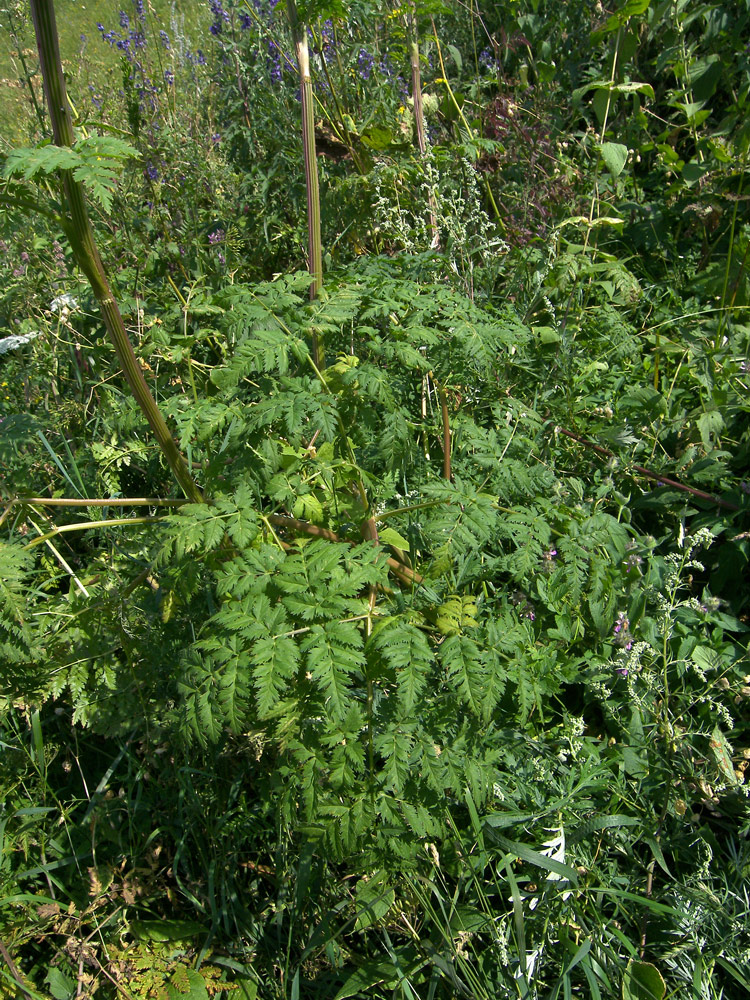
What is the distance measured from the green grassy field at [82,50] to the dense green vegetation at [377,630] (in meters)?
1.26

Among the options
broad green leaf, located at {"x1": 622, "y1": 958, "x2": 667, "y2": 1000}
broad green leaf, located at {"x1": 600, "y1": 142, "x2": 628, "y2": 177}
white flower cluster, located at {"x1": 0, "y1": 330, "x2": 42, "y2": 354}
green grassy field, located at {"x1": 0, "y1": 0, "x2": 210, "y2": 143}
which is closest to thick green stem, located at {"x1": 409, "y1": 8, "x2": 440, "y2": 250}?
broad green leaf, located at {"x1": 600, "y1": 142, "x2": 628, "y2": 177}

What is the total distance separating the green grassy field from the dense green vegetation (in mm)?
1257

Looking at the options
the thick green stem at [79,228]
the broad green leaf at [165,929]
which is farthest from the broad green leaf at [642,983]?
the thick green stem at [79,228]

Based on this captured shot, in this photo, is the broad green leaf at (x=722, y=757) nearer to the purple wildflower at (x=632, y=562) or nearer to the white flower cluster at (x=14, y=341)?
the purple wildflower at (x=632, y=562)

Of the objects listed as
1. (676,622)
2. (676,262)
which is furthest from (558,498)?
(676,262)

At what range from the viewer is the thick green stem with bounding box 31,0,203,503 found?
4.12 ft

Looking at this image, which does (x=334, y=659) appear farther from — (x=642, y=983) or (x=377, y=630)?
(x=642, y=983)

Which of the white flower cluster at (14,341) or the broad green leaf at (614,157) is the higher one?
the broad green leaf at (614,157)

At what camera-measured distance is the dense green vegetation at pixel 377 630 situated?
152 centimetres

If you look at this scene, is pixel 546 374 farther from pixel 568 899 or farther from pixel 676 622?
pixel 568 899

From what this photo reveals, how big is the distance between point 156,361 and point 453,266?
117 cm

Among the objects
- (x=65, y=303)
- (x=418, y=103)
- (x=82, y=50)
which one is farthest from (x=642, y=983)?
(x=82, y=50)

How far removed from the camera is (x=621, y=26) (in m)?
3.02

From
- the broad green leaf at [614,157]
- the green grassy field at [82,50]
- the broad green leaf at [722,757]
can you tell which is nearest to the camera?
the broad green leaf at [722,757]
